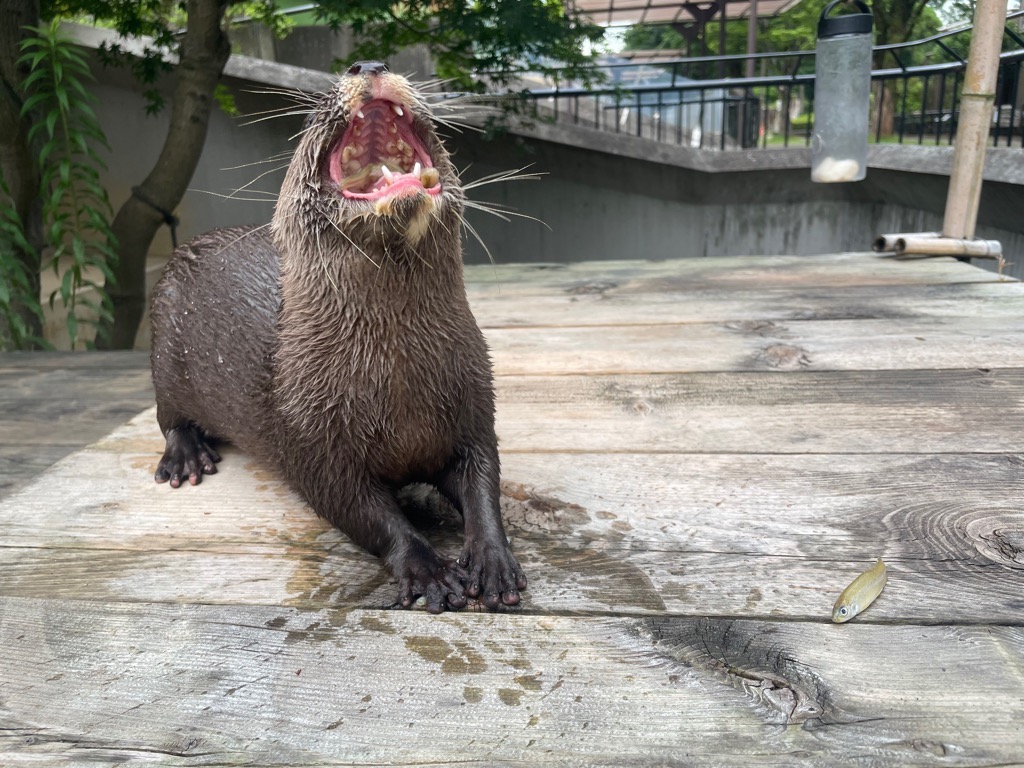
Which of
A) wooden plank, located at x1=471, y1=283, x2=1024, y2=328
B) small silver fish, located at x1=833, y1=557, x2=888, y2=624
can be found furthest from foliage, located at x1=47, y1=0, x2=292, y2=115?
small silver fish, located at x1=833, y1=557, x2=888, y2=624

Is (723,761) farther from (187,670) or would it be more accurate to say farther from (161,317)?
(161,317)

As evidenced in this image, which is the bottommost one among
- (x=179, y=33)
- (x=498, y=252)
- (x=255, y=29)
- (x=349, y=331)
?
(x=498, y=252)

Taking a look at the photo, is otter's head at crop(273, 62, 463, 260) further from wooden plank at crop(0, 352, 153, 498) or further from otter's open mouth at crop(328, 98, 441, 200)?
wooden plank at crop(0, 352, 153, 498)

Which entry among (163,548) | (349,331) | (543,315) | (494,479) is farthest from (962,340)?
(163,548)

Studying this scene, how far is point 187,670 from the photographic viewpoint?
103 centimetres

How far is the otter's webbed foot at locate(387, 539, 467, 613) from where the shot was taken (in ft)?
3.81

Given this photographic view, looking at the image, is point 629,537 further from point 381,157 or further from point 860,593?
point 381,157

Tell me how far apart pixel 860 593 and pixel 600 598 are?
1.21 feet

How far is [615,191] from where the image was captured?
6605 mm

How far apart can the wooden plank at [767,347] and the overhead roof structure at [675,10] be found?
8726 mm

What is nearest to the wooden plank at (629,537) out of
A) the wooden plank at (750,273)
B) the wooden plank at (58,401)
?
the wooden plank at (58,401)

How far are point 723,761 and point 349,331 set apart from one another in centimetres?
84

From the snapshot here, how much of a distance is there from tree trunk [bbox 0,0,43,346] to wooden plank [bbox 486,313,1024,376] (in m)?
2.33

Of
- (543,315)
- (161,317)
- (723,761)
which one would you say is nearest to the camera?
(723,761)
